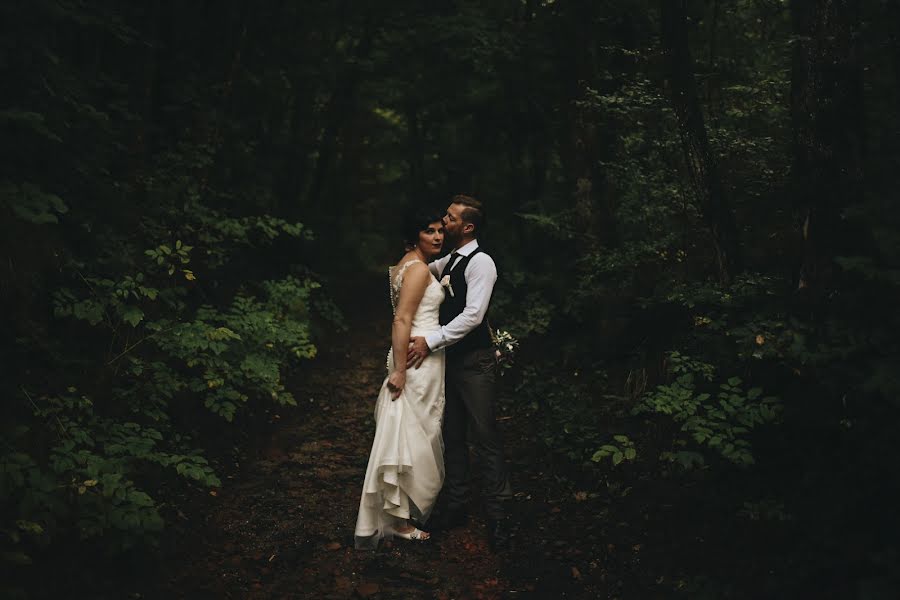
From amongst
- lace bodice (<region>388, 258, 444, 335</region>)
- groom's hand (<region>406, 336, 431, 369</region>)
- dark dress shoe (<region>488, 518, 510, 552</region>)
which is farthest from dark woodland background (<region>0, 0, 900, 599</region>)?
lace bodice (<region>388, 258, 444, 335</region>)

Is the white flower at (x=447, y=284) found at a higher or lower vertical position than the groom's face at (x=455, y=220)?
lower

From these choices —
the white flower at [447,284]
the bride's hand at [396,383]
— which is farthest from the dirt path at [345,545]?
the white flower at [447,284]

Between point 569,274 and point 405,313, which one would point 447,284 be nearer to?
point 405,313

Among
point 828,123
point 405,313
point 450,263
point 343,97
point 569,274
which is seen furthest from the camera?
point 343,97

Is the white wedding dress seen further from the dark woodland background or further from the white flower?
the dark woodland background

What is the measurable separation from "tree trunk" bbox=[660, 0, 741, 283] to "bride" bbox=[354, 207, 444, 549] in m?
2.26

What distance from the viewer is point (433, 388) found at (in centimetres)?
492

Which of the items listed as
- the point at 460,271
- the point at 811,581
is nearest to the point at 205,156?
the point at 460,271

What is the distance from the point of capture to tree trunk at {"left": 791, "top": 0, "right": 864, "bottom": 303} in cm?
384

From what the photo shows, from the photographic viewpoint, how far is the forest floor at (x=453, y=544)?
412 cm

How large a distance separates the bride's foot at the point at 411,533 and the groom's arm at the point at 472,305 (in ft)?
4.81

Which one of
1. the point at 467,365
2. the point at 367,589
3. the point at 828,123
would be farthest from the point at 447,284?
the point at 828,123

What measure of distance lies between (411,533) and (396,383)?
1216mm

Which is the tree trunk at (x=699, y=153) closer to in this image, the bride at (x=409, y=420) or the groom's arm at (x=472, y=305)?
the groom's arm at (x=472, y=305)
